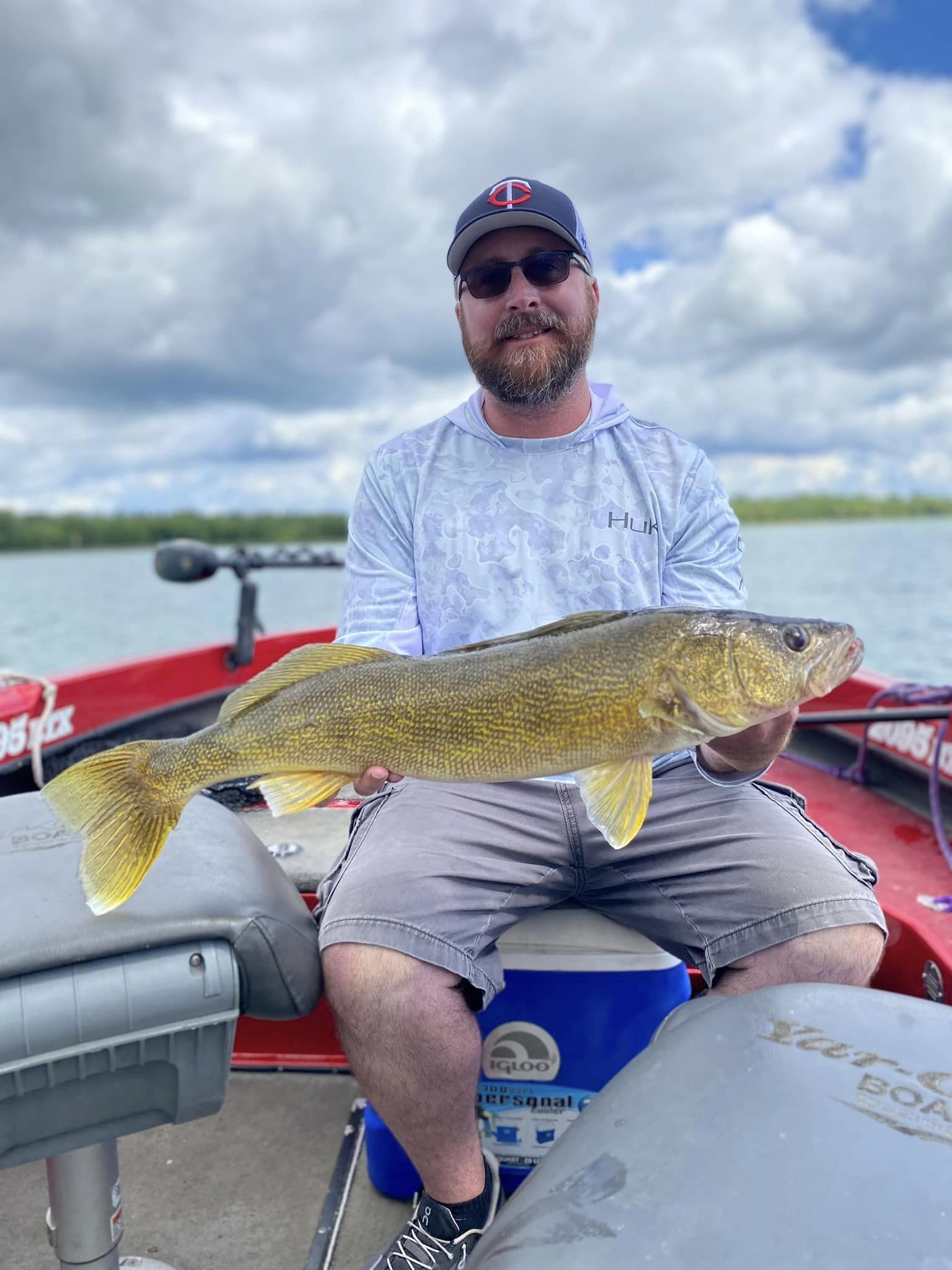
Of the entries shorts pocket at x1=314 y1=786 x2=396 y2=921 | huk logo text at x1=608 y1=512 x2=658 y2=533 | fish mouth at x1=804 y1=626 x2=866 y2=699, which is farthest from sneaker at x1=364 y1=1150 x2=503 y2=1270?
huk logo text at x1=608 y1=512 x2=658 y2=533

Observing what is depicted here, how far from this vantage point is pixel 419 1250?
2266 millimetres

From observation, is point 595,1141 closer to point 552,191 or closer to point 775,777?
point 552,191

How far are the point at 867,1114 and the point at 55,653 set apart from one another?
54.7 ft

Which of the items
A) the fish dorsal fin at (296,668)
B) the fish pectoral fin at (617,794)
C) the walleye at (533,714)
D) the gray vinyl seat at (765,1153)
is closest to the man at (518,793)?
the walleye at (533,714)

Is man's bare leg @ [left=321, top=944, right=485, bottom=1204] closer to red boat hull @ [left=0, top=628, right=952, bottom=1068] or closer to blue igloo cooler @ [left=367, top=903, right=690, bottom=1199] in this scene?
blue igloo cooler @ [left=367, top=903, right=690, bottom=1199]

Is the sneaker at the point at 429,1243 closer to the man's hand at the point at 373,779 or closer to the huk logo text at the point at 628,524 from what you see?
the man's hand at the point at 373,779

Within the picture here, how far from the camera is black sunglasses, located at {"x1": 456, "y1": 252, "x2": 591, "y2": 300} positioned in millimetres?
3203

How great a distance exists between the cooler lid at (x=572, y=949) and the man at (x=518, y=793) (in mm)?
59

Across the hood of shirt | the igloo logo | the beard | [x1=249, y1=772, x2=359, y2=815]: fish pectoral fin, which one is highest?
the beard

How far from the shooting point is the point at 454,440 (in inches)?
131

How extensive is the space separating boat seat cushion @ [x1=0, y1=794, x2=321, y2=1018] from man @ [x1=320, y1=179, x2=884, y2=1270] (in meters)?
0.26

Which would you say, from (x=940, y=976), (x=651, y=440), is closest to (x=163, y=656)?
(x=651, y=440)

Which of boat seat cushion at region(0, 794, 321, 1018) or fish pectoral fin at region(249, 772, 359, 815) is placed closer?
boat seat cushion at region(0, 794, 321, 1018)

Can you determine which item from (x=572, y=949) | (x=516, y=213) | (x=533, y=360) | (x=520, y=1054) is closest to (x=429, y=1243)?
(x=520, y=1054)
